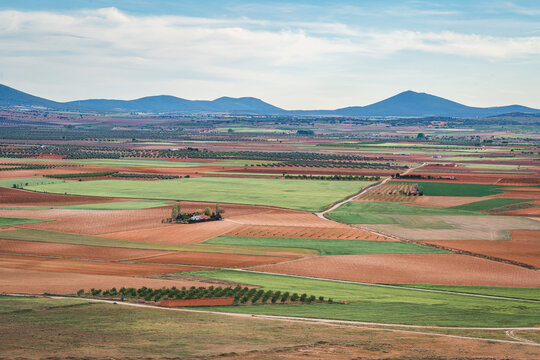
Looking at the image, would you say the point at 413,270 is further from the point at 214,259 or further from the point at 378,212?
the point at 378,212

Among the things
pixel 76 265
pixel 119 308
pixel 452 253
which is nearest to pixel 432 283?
pixel 452 253

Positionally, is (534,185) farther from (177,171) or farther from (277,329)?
(277,329)

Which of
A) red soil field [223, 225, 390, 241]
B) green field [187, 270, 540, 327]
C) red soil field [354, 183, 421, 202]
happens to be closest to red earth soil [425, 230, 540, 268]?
red soil field [223, 225, 390, 241]

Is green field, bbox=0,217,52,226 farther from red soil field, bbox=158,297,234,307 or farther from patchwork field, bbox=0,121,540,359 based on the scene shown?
red soil field, bbox=158,297,234,307

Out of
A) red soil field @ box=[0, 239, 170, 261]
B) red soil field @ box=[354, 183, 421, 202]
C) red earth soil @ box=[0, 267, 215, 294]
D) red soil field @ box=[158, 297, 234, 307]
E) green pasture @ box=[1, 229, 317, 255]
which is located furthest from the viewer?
red soil field @ box=[354, 183, 421, 202]

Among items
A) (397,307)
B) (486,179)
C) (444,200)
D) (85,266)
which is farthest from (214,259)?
(486,179)
